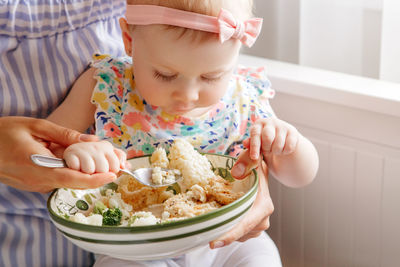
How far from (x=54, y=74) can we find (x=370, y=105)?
0.73 meters

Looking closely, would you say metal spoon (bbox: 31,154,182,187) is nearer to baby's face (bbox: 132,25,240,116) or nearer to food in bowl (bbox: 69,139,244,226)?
food in bowl (bbox: 69,139,244,226)

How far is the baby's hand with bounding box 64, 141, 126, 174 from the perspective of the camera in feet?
3.22

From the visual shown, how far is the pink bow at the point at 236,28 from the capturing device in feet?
3.51

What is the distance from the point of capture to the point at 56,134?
1099mm

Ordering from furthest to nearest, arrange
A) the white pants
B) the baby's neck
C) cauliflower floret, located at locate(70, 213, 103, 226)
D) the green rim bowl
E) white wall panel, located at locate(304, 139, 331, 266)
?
white wall panel, located at locate(304, 139, 331, 266), the baby's neck, the white pants, cauliflower floret, located at locate(70, 213, 103, 226), the green rim bowl

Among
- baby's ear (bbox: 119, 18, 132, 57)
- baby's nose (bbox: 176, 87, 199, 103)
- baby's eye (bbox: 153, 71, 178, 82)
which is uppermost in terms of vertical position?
baby's ear (bbox: 119, 18, 132, 57)

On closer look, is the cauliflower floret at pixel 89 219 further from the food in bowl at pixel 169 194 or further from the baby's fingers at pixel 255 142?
the baby's fingers at pixel 255 142

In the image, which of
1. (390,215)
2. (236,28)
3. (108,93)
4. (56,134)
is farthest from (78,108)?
(390,215)

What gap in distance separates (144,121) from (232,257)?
367 mm

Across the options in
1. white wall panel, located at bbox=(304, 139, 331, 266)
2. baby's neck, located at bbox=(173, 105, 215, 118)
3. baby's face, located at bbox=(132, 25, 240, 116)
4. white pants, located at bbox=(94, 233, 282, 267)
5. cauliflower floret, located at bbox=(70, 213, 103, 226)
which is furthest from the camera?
white wall panel, located at bbox=(304, 139, 331, 266)

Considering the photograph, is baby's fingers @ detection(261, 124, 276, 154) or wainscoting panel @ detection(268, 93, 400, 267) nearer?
baby's fingers @ detection(261, 124, 276, 154)

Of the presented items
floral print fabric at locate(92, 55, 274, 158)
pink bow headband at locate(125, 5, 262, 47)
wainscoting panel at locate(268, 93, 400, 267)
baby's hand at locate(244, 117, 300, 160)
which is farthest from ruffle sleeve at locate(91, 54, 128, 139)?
wainscoting panel at locate(268, 93, 400, 267)

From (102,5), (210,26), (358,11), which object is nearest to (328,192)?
Answer: (358,11)

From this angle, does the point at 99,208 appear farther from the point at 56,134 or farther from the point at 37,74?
the point at 37,74
